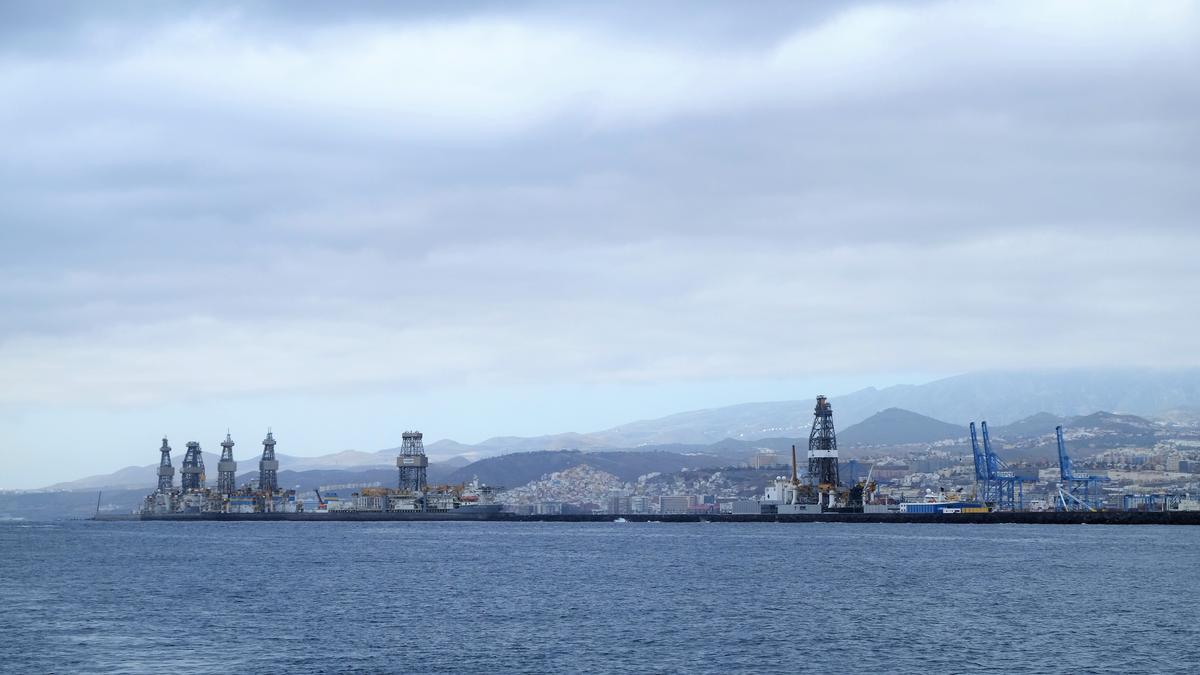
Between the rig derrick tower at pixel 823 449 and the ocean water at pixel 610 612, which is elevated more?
the rig derrick tower at pixel 823 449

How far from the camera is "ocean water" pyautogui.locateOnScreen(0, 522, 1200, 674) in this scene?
148 feet

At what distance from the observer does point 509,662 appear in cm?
4459

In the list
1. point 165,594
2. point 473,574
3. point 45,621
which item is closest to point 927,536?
point 473,574

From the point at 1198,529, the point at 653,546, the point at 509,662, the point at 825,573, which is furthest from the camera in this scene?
the point at 1198,529

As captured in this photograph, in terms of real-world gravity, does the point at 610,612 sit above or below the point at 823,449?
below

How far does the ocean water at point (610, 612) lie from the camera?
148ft

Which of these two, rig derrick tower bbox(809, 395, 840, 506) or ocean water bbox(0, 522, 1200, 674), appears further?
rig derrick tower bbox(809, 395, 840, 506)

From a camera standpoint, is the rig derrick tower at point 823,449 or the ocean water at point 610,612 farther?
the rig derrick tower at point 823,449

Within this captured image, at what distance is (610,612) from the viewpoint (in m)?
58.7

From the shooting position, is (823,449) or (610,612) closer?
(610,612)

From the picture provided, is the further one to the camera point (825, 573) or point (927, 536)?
point (927, 536)

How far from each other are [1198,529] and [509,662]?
131 metres

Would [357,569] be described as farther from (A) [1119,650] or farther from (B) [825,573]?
(A) [1119,650]

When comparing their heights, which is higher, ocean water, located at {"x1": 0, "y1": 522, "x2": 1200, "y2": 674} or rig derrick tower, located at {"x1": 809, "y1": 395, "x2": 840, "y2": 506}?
rig derrick tower, located at {"x1": 809, "y1": 395, "x2": 840, "y2": 506}
